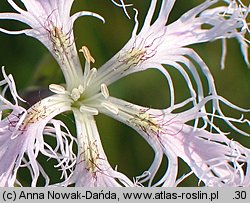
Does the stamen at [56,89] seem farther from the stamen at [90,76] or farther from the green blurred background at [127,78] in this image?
the green blurred background at [127,78]

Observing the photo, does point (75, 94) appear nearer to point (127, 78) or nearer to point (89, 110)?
point (89, 110)

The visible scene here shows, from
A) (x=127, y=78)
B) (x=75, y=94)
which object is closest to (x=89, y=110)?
(x=75, y=94)

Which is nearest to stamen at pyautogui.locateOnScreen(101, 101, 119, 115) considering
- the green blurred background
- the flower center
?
the flower center

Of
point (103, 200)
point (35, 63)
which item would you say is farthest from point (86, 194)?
point (35, 63)

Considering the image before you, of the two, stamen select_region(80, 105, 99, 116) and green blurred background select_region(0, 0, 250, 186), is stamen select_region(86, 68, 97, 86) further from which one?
green blurred background select_region(0, 0, 250, 186)

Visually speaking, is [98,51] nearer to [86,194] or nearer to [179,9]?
[179,9]

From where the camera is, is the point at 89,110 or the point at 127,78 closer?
the point at 89,110

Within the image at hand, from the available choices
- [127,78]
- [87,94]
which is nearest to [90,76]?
[87,94]

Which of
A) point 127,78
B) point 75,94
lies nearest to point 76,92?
point 75,94

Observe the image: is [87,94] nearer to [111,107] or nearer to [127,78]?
[111,107]
